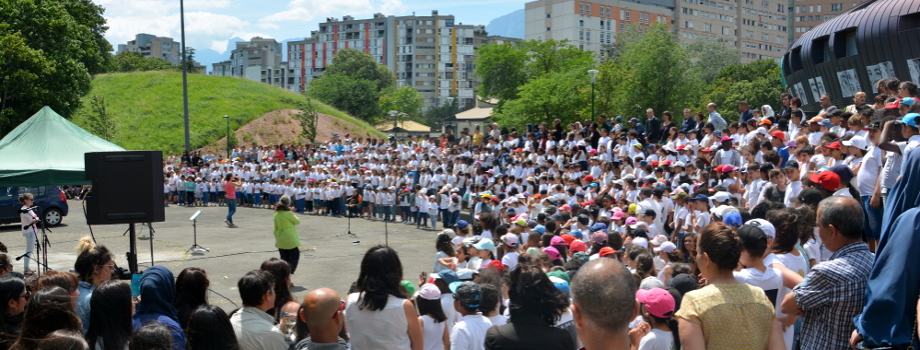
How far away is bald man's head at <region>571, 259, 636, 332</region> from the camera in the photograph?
297 cm

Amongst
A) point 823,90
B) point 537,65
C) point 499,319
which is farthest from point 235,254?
point 537,65

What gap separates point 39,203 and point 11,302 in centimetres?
1790

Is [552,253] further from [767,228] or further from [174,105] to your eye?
[174,105]

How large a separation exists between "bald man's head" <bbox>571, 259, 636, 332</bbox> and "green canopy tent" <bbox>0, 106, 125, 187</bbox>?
10.5 meters

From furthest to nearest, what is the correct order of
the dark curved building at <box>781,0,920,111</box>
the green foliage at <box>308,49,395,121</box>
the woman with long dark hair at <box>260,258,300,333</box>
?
the green foliage at <box>308,49,395,121</box>
the dark curved building at <box>781,0,920,111</box>
the woman with long dark hair at <box>260,258,300,333</box>

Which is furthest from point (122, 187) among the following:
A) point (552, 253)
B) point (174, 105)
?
point (174, 105)

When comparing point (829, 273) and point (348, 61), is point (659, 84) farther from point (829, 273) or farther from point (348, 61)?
point (348, 61)

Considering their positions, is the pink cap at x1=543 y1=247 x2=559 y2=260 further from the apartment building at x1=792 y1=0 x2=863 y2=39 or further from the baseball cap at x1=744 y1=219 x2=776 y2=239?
the apartment building at x1=792 y1=0 x2=863 y2=39

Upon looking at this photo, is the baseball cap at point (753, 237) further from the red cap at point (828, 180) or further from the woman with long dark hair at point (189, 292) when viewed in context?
the woman with long dark hair at point (189, 292)

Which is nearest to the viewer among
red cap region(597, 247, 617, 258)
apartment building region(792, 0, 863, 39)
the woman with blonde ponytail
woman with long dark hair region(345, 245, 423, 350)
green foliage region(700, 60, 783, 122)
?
woman with long dark hair region(345, 245, 423, 350)

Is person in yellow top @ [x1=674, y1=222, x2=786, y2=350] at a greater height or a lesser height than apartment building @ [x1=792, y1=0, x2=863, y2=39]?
lesser

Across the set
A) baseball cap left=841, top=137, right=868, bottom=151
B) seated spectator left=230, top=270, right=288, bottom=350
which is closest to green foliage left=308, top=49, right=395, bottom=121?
baseball cap left=841, top=137, right=868, bottom=151

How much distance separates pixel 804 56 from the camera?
27547mm

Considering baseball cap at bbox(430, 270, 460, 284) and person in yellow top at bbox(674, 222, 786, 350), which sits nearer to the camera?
person in yellow top at bbox(674, 222, 786, 350)
